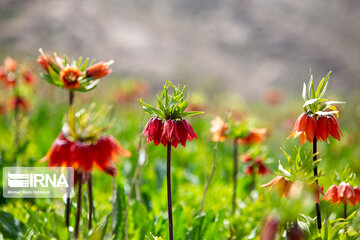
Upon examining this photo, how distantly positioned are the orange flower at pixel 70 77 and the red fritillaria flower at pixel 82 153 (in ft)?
1.41

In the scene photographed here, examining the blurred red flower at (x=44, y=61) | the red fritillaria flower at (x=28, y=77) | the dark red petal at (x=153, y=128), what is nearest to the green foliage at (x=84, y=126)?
the dark red petal at (x=153, y=128)

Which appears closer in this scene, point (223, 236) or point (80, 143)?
point (80, 143)

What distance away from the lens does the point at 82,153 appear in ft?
3.07

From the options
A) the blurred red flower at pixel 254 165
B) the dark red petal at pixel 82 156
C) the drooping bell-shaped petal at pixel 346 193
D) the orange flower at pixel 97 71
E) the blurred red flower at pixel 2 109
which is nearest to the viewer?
the dark red petal at pixel 82 156

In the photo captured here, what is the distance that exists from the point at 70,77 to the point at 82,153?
20.6 inches

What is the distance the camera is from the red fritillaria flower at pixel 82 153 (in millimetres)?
937

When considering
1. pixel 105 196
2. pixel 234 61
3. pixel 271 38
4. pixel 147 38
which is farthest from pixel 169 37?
pixel 105 196

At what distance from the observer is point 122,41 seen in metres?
26.9

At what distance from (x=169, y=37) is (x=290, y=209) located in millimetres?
29191

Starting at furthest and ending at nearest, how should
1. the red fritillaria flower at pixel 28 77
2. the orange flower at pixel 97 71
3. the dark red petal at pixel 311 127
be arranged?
the red fritillaria flower at pixel 28 77, the orange flower at pixel 97 71, the dark red petal at pixel 311 127

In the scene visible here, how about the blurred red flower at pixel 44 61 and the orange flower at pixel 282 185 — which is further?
the blurred red flower at pixel 44 61

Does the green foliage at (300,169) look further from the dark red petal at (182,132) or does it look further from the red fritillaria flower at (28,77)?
the red fritillaria flower at (28,77)

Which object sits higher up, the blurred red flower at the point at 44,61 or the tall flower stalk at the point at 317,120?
the blurred red flower at the point at 44,61

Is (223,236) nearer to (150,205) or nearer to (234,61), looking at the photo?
(150,205)
